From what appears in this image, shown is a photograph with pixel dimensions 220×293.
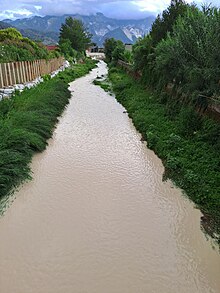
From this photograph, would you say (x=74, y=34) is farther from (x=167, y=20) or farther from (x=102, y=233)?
(x=102, y=233)

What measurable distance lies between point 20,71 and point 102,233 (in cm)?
1263

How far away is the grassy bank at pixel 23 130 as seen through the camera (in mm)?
6405

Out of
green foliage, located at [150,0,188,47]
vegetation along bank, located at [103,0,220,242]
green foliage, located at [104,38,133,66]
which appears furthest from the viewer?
green foliage, located at [104,38,133,66]

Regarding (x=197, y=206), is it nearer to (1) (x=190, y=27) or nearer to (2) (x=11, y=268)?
(2) (x=11, y=268)

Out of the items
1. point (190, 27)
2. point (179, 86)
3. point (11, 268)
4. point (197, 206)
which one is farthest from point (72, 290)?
point (179, 86)

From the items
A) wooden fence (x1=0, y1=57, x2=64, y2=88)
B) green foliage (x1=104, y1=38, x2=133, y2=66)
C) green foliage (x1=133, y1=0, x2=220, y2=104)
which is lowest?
green foliage (x1=104, y1=38, x2=133, y2=66)

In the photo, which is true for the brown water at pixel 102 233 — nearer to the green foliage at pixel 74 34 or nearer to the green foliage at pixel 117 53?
the green foliage at pixel 117 53

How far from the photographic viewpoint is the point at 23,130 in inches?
327

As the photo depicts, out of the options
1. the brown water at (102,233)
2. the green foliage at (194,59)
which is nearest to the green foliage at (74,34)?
the green foliage at (194,59)

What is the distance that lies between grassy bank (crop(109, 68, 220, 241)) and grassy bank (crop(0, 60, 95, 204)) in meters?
3.29

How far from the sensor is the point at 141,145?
9.41m

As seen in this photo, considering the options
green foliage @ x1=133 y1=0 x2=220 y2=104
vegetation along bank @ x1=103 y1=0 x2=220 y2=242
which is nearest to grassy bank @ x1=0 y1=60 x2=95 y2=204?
vegetation along bank @ x1=103 y1=0 x2=220 y2=242

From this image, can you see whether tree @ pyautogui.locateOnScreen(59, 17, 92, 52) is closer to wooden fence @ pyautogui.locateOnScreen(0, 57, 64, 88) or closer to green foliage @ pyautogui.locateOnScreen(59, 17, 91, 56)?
green foliage @ pyautogui.locateOnScreen(59, 17, 91, 56)

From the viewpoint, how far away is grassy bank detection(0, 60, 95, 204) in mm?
6405
